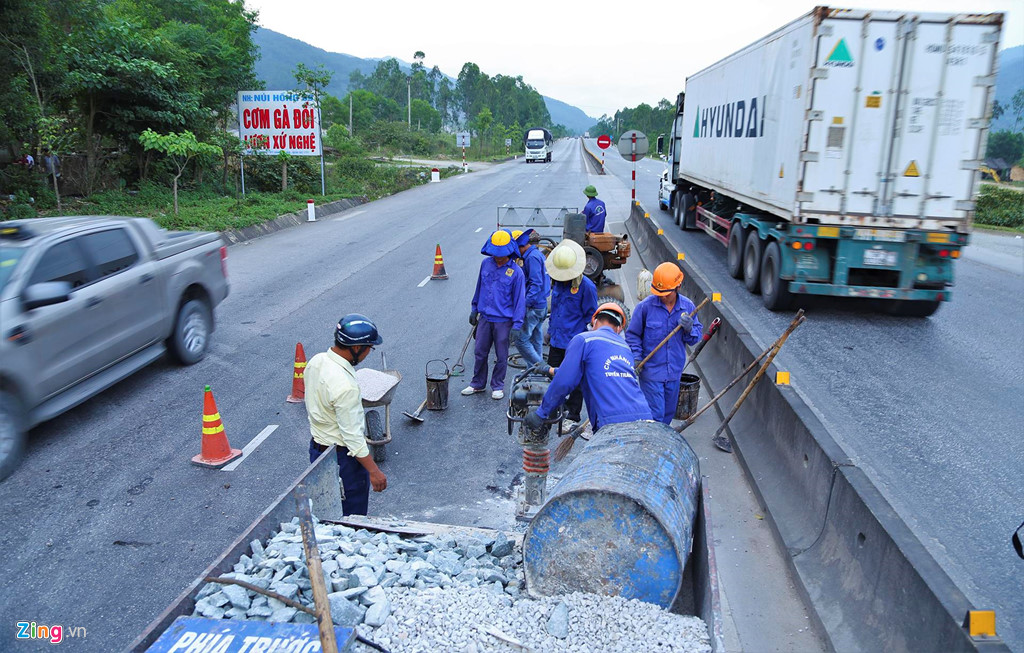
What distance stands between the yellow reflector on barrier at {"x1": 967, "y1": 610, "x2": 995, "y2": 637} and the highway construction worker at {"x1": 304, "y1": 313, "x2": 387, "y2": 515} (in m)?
3.33

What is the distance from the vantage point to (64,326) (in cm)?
678

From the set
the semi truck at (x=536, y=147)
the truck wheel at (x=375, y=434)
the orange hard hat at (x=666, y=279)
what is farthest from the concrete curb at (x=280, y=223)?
the semi truck at (x=536, y=147)

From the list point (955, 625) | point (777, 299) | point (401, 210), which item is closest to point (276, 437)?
point (955, 625)

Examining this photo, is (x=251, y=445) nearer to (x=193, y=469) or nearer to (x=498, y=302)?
(x=193, y=469)

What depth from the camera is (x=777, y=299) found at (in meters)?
11.7

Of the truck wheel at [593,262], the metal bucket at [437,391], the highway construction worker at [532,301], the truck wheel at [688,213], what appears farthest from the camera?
the truck wheel at [688,213]

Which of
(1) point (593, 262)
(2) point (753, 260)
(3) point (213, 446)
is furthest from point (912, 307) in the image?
(3) point (213, 446)

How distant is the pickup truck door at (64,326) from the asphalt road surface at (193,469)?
63 cm

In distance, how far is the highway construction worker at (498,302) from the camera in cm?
766

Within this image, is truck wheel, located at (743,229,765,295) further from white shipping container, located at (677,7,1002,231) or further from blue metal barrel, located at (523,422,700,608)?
blue metal barrel, located at (523,422,700,608)

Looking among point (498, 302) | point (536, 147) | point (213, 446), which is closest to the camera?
point (213, 446)

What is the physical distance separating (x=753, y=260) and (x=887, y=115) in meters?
3.50

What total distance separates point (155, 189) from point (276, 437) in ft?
62.9

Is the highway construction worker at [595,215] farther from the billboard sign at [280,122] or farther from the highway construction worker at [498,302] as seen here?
the billboard sign at [280,122]
